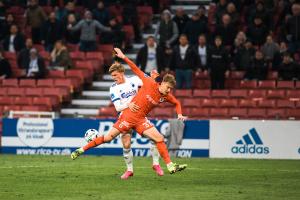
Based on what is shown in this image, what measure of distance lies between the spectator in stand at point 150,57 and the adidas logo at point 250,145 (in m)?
4.95

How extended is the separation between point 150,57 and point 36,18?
564 cm

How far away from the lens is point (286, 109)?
26.8 metres

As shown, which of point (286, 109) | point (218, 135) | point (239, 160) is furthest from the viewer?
point (286, 109)

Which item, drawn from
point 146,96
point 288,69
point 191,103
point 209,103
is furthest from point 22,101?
point 146,96

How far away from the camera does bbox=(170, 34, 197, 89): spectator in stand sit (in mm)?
28031

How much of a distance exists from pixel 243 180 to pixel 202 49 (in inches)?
505

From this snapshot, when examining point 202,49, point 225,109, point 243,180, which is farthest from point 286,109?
point 243,180

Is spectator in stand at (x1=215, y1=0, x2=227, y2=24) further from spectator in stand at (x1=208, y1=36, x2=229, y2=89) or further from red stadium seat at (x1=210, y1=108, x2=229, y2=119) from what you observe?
red stadium seat at (x1=210, y1=108, x2=229, y2=119)

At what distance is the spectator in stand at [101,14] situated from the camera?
104 ft

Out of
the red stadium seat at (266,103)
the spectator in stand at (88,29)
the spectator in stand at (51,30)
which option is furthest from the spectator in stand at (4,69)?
the red stadium seat at (266,103)

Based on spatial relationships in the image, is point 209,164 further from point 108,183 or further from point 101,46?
point 101,46

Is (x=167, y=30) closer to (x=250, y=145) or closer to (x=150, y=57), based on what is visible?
(x=150, y=57)

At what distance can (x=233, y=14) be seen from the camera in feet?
97.7

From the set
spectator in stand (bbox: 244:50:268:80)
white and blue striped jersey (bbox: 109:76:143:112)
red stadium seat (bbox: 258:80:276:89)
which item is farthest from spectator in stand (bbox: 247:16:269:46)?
white and blue striped jersey (bbox: 109:76:143:112)
